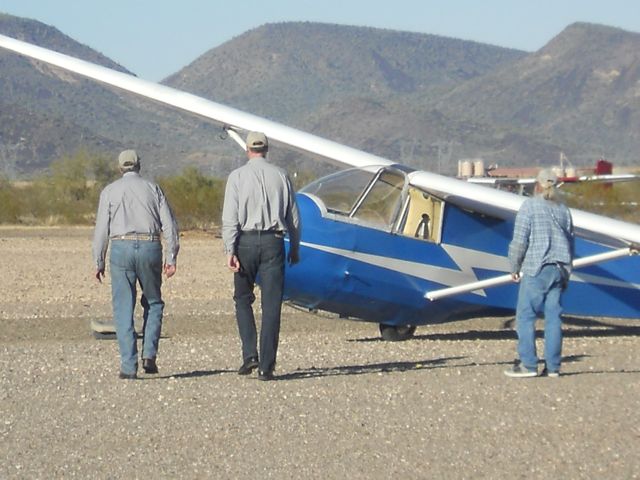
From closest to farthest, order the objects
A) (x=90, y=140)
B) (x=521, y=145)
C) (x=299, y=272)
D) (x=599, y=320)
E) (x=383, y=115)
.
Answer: (x=299, y=272), (x=599, y=320), (x=90, y=140), (x=521, y=145), (x=383, y=115)

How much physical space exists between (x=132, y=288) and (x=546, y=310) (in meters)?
3.23

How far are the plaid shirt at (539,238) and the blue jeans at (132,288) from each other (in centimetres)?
278

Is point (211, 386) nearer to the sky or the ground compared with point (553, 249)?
nearer to the ground

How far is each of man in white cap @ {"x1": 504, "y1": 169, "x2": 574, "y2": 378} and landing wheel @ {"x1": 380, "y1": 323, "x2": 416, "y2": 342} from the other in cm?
309

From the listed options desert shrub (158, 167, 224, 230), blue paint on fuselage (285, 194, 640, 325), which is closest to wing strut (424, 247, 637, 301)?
blue paint on fuselage (285, 194, 640, 325)

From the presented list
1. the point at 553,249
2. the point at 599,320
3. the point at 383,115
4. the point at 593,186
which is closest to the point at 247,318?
the point at 553,249

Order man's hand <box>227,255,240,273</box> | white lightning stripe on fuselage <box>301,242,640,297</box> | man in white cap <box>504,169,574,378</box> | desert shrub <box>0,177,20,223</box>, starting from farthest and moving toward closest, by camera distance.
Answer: desert shrub <box>0,177,20,223</box>, white lightning stripe on fuselage <box>301,242,640,297</box>, man in white cap <box>504,169,574,378</box>, man's hand <box>227,255,240,273</box>

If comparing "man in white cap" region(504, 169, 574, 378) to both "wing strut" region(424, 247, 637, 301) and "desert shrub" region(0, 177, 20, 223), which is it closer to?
"wing strut" region(424, 247, 637, 301)

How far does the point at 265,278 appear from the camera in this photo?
33.6 ft

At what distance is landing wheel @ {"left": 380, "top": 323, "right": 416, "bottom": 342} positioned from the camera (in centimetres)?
1408

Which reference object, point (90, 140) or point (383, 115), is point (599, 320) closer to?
point (90, 140)

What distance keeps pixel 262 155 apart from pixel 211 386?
1.71 meters

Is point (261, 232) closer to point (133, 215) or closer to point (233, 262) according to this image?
point (233, 262)

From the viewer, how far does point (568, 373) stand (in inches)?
445
